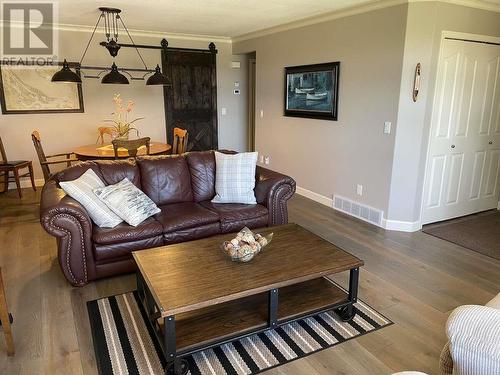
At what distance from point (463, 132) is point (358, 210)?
1465 mm

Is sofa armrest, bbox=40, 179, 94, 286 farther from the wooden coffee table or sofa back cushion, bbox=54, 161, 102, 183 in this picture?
the wooden coffee table

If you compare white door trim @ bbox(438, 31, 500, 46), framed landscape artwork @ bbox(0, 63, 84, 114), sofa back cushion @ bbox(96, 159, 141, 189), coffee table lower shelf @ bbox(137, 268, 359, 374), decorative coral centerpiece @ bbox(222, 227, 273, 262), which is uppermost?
white door trim @ bbox(438, 31, 500, 46)

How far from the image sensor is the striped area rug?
201 centimetres

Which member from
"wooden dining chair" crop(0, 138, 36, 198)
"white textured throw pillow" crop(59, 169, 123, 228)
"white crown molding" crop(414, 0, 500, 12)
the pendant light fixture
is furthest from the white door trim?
"wooden dining chair" crop(0, 138, 36, 198)

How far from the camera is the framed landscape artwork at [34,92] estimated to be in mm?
5211

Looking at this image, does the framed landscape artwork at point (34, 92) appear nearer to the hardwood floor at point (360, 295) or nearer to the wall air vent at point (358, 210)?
the hardwood floor at point (360, 295)

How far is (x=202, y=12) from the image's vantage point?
4.33 m

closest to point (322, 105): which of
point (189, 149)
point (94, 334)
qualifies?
point (189, 149)

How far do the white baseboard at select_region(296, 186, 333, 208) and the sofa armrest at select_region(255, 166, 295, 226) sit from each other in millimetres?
1483

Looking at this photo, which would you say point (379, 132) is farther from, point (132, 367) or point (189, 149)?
point (189, 149)

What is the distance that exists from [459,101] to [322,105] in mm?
1562

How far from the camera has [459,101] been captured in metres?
3.97

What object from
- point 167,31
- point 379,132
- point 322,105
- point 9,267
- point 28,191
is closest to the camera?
point 9,267

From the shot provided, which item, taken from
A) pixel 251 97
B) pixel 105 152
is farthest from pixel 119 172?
pixel 251 97
